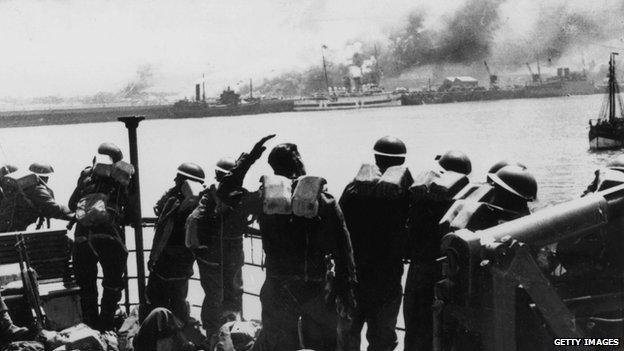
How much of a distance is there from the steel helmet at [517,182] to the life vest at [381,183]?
778 mm

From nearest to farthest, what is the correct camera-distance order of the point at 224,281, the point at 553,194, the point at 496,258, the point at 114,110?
the point at 496,258 < the point at 224,281 < the point at 553,194 < the point at 114,110

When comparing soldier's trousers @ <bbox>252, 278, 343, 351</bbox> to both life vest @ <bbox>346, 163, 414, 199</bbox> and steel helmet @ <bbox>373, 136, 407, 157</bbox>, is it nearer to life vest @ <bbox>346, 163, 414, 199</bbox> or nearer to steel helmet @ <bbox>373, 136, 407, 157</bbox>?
life vest @ <bbox>346, 163, 414, 199</bbox>

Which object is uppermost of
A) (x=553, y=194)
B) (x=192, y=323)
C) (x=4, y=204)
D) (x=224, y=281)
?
(x=4, y=204)

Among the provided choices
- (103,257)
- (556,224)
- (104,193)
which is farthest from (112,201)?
(556,224)

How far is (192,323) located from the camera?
5.83 metres

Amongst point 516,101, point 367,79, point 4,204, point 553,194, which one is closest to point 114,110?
point 367,79

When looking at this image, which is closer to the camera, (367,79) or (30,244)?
(30,244)

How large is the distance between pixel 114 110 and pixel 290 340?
436ft

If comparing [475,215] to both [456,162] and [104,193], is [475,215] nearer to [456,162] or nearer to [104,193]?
[456,162]

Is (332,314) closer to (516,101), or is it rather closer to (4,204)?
(4,204)

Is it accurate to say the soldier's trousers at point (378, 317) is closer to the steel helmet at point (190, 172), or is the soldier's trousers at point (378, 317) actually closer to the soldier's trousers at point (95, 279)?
the steel helmet at point (190, 172)

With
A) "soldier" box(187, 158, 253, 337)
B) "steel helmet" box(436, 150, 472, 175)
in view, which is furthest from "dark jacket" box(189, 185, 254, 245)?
"steel helmet" box(436, 150, 472, 175)

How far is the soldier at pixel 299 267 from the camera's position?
4352 millimetres

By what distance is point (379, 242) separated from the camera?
15.8 ft
